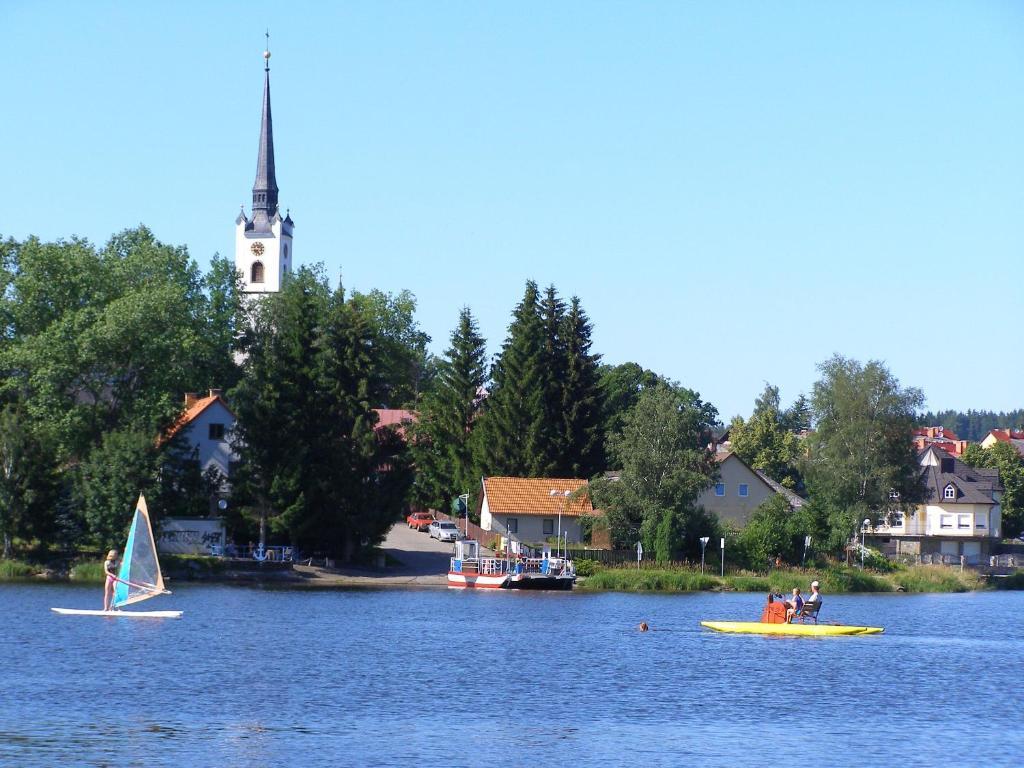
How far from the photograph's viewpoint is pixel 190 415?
91.9 meters

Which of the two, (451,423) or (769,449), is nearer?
(451,423)

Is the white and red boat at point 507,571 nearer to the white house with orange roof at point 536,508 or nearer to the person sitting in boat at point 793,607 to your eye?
the white house with orange roof at point 536,508

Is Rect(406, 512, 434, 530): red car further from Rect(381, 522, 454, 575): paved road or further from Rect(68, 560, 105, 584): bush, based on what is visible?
Rect(68, 560, 105, 584): bush

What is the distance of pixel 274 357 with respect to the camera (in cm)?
8181

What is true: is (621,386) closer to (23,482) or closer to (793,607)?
(23,482)

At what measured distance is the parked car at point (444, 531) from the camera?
9969cm

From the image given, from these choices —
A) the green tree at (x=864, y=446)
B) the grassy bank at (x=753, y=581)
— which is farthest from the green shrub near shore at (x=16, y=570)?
the green tree at (x=864, y=446)

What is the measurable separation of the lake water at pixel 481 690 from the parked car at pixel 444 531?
33.3 metres

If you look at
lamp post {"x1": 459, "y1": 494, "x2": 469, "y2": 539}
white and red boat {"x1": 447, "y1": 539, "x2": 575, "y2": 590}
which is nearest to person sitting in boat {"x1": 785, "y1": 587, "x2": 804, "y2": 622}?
white and red boat {"x1": 447, "y1": 539, "x2": 575, "y2": 590}

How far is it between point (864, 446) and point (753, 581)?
774 inches

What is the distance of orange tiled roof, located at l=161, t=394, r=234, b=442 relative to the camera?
83500 millimetres

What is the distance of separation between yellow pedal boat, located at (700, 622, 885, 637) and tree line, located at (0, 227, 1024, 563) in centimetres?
2605

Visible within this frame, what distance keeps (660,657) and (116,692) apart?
18303 millimetres

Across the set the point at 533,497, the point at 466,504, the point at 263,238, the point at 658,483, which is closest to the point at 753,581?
the point at 658,483
